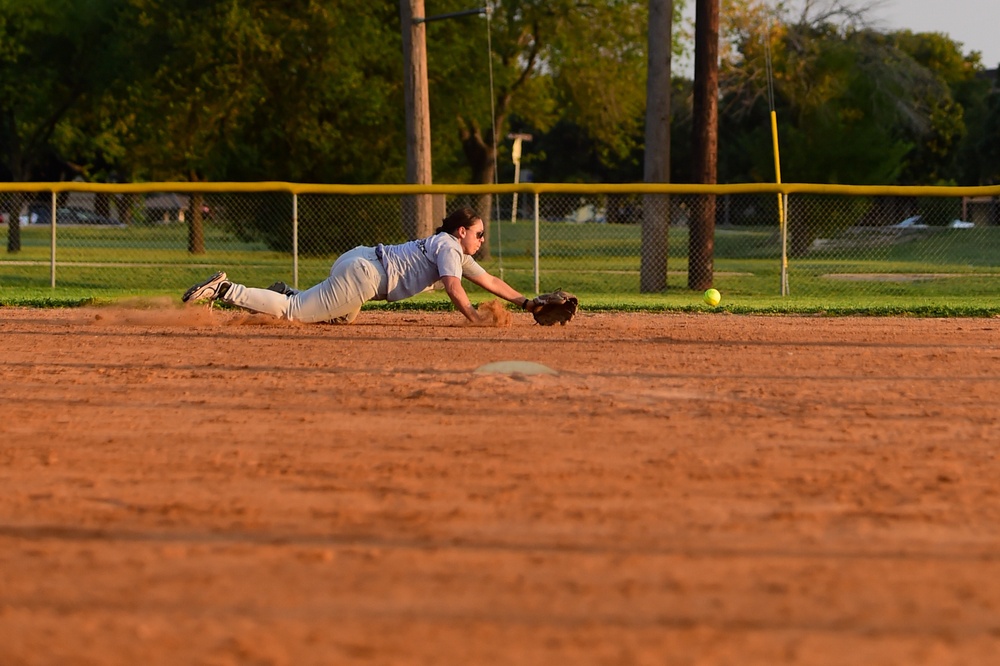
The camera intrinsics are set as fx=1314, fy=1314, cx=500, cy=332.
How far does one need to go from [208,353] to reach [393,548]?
249 inches

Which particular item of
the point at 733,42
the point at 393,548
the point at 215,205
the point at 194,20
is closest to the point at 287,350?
the point at 393,548

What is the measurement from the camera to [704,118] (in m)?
20.0

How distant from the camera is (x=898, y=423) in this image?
7164 millimetres

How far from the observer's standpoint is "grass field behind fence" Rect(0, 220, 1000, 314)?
17.1 m

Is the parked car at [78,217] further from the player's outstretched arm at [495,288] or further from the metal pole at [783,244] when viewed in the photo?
the player's outstretched arm at [495,288]

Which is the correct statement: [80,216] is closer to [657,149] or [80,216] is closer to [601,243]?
[601,243]

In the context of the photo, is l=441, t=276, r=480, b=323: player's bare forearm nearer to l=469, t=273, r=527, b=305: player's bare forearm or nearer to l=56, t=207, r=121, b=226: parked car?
l=469, t=273, r=527, b=305: player's bare forearm

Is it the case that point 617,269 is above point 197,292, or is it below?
above

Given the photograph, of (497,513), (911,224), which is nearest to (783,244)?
(911,224)

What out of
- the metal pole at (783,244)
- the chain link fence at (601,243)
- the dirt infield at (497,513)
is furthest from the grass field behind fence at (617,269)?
the dirt infield at (497,513)

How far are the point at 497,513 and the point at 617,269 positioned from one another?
17317mm

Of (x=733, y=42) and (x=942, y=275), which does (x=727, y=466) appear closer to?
(x=942, y=275)

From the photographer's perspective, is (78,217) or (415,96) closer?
(415,96)

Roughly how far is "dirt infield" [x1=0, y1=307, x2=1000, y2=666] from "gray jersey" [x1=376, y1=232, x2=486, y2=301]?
2.31 meters
